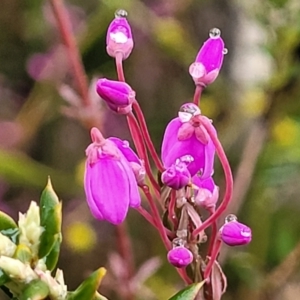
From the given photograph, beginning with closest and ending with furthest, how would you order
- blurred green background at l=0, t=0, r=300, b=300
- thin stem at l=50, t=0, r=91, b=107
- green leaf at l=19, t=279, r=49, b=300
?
green leaf at l=19, t=279, r=49, b=300 → thin stem at l=50, t=0, r=91, b=107 → blurred green background at l=0, t=0, r=300, b=300

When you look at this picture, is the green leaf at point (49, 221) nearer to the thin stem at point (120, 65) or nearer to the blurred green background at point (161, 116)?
the thin stem at point (120, 65)

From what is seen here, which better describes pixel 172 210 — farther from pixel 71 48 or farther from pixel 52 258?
pixel 71 48

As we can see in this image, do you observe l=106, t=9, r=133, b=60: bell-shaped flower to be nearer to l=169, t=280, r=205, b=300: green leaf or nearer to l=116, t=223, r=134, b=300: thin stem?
l=169, t=280, r=205, b=300: green leaf

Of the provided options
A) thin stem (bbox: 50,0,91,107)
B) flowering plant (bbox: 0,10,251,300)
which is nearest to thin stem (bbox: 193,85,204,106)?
flowering plant (bbox: 0,10,251,300)

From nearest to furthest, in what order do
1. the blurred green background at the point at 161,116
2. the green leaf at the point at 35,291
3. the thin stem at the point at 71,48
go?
the green leaf at the point at 35,291 → the thin stem at the point at 71,48 → the blurred green background at the point at 161,116

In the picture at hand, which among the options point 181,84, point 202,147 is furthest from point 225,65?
point 202,147

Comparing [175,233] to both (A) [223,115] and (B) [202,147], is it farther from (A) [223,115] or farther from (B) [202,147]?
(A) [223,115]

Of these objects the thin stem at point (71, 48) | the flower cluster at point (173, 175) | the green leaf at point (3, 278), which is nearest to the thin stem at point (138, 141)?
the flower cluster at point (173, 175)

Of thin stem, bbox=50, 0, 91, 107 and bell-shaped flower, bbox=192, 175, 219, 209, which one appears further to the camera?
thin stem, bbox=50, 0, 91, 107

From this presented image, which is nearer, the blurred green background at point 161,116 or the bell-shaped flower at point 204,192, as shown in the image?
the bell-shaped flower at point 204,192

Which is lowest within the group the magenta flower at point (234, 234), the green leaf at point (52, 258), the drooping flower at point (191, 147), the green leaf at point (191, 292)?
the green leaf at point (52, 258)
